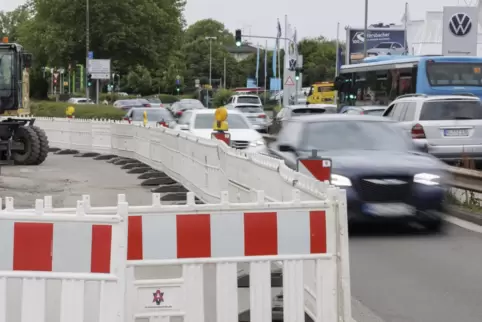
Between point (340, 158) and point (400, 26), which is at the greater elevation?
point (400, 26)

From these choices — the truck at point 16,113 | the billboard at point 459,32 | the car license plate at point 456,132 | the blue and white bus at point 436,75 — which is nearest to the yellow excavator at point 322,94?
the billboard at point 459,32

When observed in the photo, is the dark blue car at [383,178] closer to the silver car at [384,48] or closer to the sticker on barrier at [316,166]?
the sticker on barrier at [316,166]

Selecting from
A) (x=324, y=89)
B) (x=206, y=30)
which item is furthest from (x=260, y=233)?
(x=206, y=30)

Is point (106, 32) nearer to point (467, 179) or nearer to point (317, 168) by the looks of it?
point (467, 179)

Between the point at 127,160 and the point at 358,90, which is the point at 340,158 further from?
Result: the point at 358,90

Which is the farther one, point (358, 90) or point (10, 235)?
point (358, 90)

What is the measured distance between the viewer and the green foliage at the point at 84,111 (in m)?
50.9

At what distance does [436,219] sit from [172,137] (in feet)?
28.2

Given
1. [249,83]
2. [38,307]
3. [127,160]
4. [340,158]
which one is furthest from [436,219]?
[249,83]

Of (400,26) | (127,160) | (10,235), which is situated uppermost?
(400,26)

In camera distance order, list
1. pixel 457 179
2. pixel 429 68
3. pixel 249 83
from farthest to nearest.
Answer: pixel 249 83
pixel 429 68
pixel 457 179

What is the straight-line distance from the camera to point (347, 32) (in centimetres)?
6556

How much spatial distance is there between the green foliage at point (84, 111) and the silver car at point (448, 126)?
1240 inches

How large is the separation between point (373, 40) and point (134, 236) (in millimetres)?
62220
